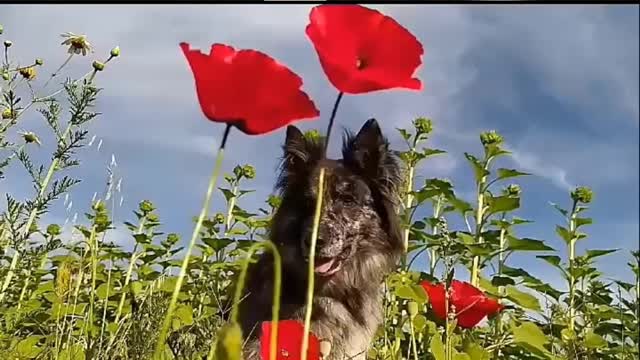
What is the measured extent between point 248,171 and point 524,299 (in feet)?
7.07

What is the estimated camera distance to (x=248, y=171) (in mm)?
5363

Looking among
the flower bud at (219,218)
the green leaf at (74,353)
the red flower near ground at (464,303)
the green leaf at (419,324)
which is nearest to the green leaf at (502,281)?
the green leaf at (419,324)

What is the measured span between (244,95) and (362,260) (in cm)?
397

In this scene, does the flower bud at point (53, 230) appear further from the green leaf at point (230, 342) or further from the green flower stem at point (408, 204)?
the green leaf at point (230, 342)

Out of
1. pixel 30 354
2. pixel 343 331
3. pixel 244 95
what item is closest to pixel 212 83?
pixel 244 95

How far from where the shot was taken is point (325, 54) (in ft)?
2.74

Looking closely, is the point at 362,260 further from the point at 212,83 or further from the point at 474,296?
the point at 212,83

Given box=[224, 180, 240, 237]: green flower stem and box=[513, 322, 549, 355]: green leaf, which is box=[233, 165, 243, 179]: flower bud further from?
box=[513, 322, 549, 355]: green leaf

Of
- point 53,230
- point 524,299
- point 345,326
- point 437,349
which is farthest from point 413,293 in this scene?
point 53,230

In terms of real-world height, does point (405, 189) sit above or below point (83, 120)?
above

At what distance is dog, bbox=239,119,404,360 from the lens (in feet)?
14.3

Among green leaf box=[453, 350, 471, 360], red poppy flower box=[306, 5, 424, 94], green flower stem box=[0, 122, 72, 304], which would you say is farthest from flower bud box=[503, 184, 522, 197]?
red poppy flower box=[306, 5, 424, 94]

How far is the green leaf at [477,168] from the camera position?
15.1 ft

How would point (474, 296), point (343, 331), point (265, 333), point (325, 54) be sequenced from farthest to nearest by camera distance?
point (343, 331) → point (474, 296) → point (265, 333) → point (325, 54)
